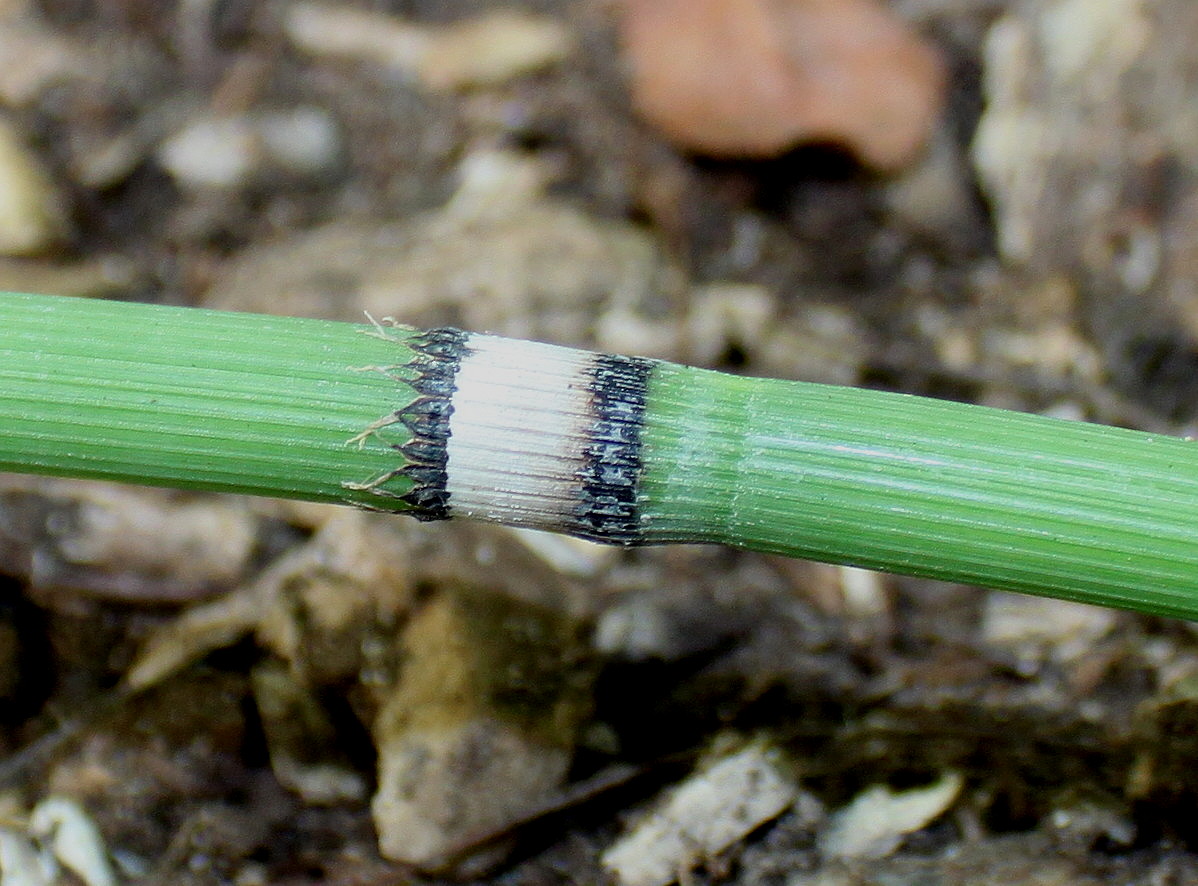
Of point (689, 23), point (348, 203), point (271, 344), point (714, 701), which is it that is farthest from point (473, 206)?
point (271, 344)

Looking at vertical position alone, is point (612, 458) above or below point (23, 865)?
above

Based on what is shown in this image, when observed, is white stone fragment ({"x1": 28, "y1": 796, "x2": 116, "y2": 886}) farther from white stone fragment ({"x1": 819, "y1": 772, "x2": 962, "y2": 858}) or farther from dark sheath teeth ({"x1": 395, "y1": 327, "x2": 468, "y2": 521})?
white stone fragment ({"x1": 819, "y1": 772, "x2": 962, "y2": 858})

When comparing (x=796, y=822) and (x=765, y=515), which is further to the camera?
(x=796, y=822)

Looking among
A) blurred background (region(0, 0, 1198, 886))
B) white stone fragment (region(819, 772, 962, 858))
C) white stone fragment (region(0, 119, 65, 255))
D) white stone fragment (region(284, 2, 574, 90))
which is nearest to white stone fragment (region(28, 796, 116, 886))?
blurred background (region(0, 0, 1198, 886))

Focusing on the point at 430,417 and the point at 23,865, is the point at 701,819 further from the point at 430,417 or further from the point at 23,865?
the point at 23,865

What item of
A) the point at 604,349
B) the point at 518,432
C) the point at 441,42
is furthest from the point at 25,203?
the point at 518,432

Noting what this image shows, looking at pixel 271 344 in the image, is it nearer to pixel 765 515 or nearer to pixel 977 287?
pixel 765 515
